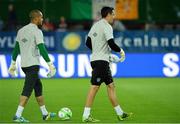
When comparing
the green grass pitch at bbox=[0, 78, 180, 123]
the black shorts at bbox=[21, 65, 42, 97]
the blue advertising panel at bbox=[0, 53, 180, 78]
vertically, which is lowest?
the green grass pitch at bbox=[0, 78, 180, 123]

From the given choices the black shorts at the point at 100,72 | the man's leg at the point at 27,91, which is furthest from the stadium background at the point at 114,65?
the black shorts at the point at 100,72

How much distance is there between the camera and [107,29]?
15.4 m

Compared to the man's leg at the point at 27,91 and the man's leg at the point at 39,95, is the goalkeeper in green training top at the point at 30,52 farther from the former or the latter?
the man's leg at the point at 39,95

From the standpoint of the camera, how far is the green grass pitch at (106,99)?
16.3 meters

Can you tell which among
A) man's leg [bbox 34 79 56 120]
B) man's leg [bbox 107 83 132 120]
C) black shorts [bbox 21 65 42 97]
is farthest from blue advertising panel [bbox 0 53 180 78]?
black shorts [bbox 21 65 42 97]

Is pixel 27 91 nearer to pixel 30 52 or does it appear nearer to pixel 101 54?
pixel 30 52

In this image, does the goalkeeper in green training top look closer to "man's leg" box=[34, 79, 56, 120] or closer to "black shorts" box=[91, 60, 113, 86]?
"man's leg" box=[34, 79, 56, 120]

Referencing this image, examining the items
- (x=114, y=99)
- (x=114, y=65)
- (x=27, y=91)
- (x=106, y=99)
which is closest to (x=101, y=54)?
(x=114, y=99)

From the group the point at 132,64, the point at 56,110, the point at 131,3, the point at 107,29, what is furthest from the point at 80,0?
the point at 107,29

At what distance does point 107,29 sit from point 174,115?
261 cm

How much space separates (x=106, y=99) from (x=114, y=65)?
713 cm

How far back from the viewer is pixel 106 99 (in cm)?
2042

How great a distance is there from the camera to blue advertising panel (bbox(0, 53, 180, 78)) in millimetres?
27344

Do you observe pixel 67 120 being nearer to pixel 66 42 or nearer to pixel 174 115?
pixel 174 115
